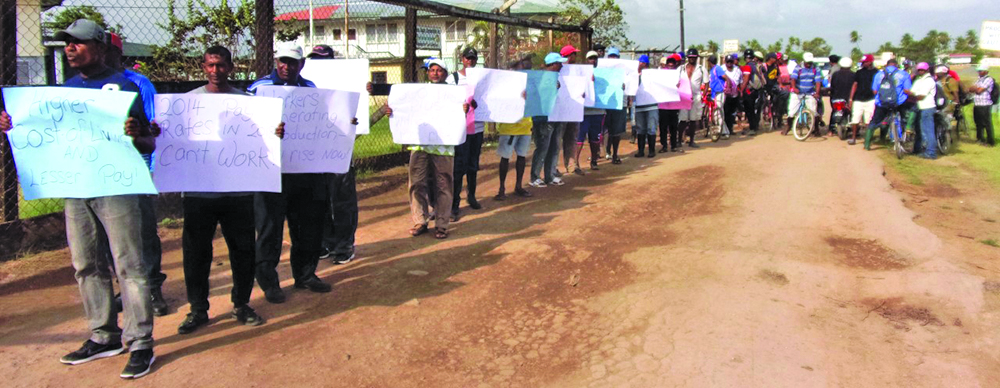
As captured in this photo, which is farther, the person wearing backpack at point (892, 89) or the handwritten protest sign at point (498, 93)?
the person wearing backpack at point (892, 89)

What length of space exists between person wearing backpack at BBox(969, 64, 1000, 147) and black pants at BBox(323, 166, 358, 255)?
43.0ft

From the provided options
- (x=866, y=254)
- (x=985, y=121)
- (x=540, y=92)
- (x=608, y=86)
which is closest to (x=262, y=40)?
(x=540, y=92)

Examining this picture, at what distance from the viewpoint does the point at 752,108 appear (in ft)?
52.0

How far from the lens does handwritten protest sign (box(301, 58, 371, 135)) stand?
6.30m

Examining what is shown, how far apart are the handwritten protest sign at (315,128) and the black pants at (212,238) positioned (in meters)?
0.65

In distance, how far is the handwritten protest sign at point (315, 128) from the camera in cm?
512

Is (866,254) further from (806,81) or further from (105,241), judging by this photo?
(806,81)

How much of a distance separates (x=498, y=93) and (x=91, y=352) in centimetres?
478

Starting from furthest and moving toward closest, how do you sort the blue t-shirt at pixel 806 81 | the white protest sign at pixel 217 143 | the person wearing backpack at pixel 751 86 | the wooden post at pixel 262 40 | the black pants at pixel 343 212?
the person wearing backpack at pixel 751 86
the blue t-shirt at pixel 806 81
the wooden post at pixel 262 40
the black pants at pixel 343 212
the white protest sign at pixel 217 143

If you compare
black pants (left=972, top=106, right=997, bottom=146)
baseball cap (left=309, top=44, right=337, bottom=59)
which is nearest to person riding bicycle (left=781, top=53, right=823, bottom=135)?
black pants (left=972, top=106, right=997, bottom=146)

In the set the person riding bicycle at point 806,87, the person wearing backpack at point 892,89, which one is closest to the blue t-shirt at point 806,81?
the person riding bicycle at point 806,87

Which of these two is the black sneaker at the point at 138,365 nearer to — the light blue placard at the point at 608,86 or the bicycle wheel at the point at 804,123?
the light blue placard at the point at 608,86

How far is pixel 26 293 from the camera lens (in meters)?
5.30

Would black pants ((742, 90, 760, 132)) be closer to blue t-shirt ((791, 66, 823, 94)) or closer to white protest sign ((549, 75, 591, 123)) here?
blue t-shirt ((791, 66, 823, 94))
